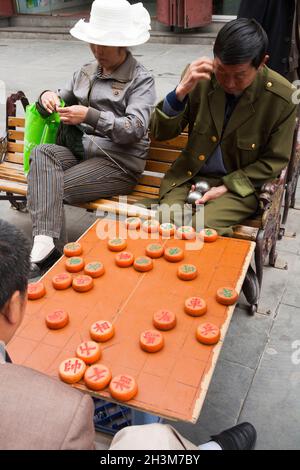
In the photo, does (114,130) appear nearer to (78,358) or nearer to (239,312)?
(239,312)

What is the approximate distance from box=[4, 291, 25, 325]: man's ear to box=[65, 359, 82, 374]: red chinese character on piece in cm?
46

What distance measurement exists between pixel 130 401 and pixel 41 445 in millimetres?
677

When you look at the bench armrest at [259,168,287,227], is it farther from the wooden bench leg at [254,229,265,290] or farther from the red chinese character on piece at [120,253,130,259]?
the red chinese character on piece at [120,253,130,259]

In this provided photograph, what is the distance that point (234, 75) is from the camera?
2.29m

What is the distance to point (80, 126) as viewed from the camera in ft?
10.1

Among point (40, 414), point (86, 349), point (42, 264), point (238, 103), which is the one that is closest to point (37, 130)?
point (42, 264)

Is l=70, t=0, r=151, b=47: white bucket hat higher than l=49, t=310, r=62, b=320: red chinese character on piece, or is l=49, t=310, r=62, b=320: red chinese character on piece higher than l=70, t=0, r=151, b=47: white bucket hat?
l=70, t=0, r=151, b=47: white bucket hat

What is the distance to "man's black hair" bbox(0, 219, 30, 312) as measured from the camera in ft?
3.60

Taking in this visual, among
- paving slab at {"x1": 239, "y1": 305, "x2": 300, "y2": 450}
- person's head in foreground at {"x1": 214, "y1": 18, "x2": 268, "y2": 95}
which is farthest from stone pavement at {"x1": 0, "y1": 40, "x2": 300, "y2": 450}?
person's head in foreground at {"x1": 214, "y1": 18, "x2": 268, "y2": 95}

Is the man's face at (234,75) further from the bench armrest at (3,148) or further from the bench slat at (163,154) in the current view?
the bench armrest at (3,148)

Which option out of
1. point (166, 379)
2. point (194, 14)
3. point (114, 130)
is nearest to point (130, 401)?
point (166, 379)

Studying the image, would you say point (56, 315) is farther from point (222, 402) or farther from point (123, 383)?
point (222, 402)

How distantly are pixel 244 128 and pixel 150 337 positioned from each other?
1440mm

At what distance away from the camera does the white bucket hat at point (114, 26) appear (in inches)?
107
